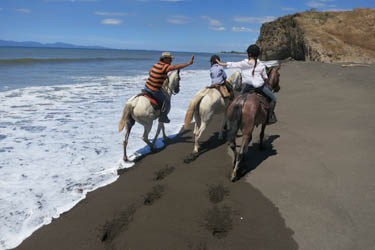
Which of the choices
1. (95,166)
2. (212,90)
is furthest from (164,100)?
(95,166)

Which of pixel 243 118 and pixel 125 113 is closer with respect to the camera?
pixel 243 118

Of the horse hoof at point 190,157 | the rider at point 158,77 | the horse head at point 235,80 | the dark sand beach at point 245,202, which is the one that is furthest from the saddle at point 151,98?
the horse head at point 235,80

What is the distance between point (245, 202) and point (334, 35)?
88.7ft

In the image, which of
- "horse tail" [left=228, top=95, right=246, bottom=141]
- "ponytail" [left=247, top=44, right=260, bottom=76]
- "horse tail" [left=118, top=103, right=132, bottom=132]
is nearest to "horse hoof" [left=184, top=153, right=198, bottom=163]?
"horse tail" [left=228, top=95, right=246, bottom=141]

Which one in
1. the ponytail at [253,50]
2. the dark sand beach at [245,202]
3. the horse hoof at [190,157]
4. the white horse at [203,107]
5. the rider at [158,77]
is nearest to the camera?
the dark sand beach at [245,202]

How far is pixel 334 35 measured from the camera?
81.8ft

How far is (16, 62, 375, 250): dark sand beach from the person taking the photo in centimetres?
309

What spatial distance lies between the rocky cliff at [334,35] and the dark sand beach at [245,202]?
1929cm

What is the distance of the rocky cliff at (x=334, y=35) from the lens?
2194 centimetres

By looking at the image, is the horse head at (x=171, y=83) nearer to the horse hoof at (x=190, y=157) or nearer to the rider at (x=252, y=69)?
the horse hoof at (x=190, y=157)

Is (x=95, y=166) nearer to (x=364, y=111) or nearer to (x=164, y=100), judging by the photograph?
(x=164, y=100)

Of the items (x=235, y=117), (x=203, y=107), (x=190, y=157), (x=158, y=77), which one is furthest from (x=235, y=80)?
(x=235, y=117)

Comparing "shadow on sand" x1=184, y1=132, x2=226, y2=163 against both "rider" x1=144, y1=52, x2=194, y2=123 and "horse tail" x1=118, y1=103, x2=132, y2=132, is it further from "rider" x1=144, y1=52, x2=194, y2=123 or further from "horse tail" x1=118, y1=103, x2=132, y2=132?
"horse tail" x1=118, y1=103, x2=132, y2=132

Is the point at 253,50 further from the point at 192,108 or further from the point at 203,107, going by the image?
the point at 192,108
